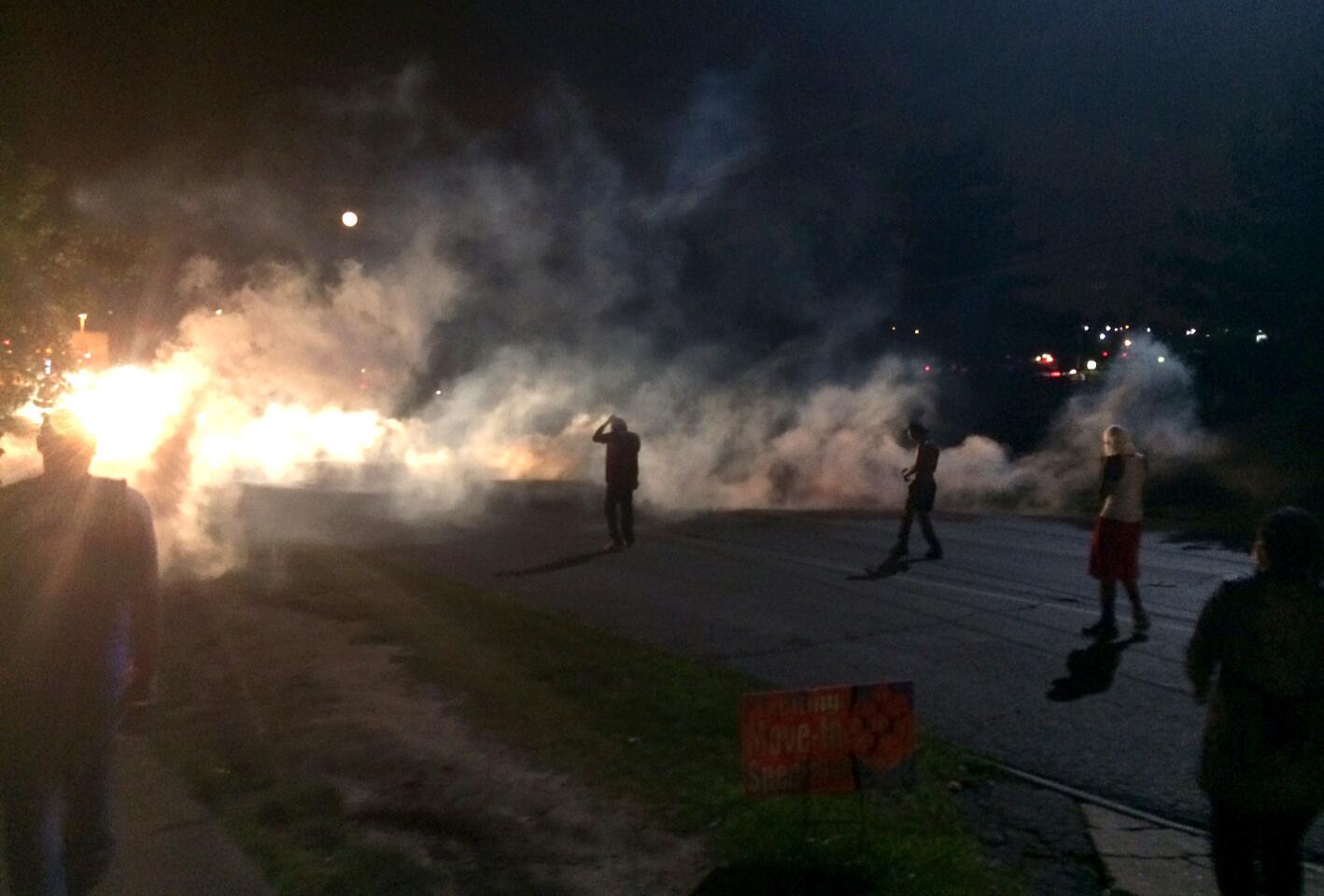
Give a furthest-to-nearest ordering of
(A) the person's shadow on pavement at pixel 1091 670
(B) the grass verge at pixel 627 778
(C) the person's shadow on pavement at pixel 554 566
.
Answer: (C) the person's shadow on pavement at pixel 554 566, (A) the person's shadow on pavement at pixel 1091 670, (B) the grass verge at pixel 627 778

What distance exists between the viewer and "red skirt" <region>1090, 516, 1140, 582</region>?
31.4 feet

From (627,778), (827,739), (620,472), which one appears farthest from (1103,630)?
(620,472)

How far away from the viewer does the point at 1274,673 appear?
4090 millimetres

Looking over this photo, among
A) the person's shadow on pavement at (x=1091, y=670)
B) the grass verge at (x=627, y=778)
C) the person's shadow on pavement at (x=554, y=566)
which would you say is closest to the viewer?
the grass verge at (x=627, y=778)

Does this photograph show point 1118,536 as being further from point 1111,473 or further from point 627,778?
point 627,778

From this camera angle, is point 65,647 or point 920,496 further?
point 920,496

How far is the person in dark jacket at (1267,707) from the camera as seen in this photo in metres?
4.05

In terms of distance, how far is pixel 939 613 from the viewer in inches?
420

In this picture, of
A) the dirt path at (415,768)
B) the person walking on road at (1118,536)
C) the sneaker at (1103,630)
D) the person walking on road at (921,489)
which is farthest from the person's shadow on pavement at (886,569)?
the dirt path at (415,768)

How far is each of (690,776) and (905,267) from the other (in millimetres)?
40538

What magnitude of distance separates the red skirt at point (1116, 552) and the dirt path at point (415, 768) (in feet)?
16.6

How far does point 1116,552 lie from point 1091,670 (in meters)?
1.38

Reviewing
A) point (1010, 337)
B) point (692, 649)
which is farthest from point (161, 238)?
point (1010, 337)

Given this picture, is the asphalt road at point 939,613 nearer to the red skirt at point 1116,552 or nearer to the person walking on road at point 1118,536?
the person walking on road at point 1118,536
